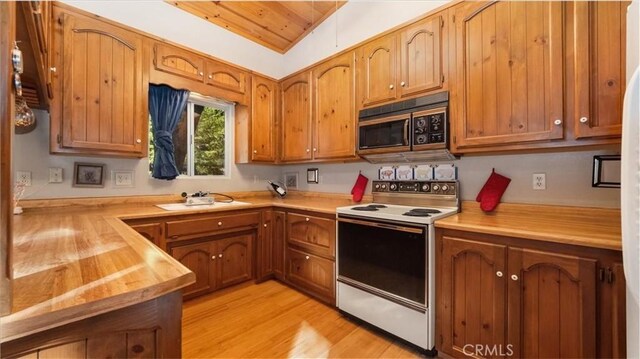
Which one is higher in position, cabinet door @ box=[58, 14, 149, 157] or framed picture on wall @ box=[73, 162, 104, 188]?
cabinet door @ box=[58, 14, 149, 157]

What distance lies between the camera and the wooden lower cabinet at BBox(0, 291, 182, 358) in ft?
1.79

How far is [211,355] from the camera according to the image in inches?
63.9

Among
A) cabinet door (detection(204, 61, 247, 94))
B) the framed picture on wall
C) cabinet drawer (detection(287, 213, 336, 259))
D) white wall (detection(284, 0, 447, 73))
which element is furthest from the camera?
cabinet door (detection(204, 61, 247, 94))

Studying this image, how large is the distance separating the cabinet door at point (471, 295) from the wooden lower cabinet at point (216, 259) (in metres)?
1.72

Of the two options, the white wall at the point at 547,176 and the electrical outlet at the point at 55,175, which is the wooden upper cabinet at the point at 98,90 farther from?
the white wall at the point at 547,176

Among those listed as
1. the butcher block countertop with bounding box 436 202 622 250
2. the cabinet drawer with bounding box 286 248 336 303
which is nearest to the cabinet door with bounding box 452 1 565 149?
the butcher block countertop with bounding box 436 202 622 250

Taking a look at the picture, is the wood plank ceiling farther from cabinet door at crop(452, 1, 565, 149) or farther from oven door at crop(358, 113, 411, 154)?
cabinet door at crop(452, 1, 565, 149)

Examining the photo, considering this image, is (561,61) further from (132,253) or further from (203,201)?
(203,201)

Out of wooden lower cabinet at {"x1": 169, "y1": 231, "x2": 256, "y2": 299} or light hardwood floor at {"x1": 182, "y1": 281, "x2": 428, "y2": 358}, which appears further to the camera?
wooden lower cabinet at {"x1": 169, "y1": 231, "x2": 256, "y2": 299}

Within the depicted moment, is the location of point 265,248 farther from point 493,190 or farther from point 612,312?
point 612,312

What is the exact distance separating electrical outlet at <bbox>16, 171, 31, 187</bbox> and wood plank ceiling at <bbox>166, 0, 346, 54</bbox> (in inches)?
73.9

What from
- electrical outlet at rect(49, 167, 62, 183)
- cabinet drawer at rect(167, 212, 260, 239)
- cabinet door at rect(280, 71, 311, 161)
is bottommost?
Result: cabinet drawer at rect(167, 212, 260, 239)

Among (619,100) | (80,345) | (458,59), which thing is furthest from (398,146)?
(80,345)

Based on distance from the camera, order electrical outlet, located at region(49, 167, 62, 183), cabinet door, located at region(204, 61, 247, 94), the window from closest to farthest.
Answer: electrical outlet, located at region(49, 167, 62, 183)
cabinet door, located at region(204, 61, 247, 94)
the window
